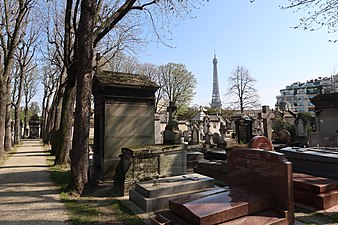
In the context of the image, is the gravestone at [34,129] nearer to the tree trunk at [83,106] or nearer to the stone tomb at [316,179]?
the tree trunk at [83,106]

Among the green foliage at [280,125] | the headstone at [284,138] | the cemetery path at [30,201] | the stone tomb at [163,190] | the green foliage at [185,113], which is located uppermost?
the green foliage at [185,113]

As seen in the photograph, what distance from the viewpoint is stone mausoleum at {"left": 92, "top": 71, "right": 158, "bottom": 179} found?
309 inches

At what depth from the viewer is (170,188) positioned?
535cm

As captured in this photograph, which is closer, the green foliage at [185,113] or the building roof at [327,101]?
the building roof at [327,101]

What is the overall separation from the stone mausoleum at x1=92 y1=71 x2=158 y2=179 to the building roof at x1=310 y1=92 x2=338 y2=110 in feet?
47.8

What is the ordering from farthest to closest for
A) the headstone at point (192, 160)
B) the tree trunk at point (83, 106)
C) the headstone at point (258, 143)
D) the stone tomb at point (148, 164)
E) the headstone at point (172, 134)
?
the headstone at point (192, 160) < the headstone at point (172, 134) < the tree trunk at point (83, 106) < the stone tomb at point (148, 164) < the headstone at point (258, 143)

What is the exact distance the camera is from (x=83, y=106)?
21.9ft

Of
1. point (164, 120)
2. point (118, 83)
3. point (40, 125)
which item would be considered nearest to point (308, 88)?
point (164, 120)

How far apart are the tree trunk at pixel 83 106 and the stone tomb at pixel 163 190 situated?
5.61 ft

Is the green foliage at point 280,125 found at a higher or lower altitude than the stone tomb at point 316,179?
higher

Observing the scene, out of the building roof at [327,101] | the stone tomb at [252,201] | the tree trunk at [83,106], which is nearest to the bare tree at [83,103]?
the tree trunk at [83,106]

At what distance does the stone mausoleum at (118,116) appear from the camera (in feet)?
25.7

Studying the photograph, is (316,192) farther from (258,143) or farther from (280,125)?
(280,125)

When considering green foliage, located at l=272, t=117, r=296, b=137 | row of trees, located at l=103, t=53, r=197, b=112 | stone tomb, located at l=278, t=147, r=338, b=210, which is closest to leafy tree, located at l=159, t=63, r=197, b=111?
row of trees, located at l=103, t=53, r=197, b=112
